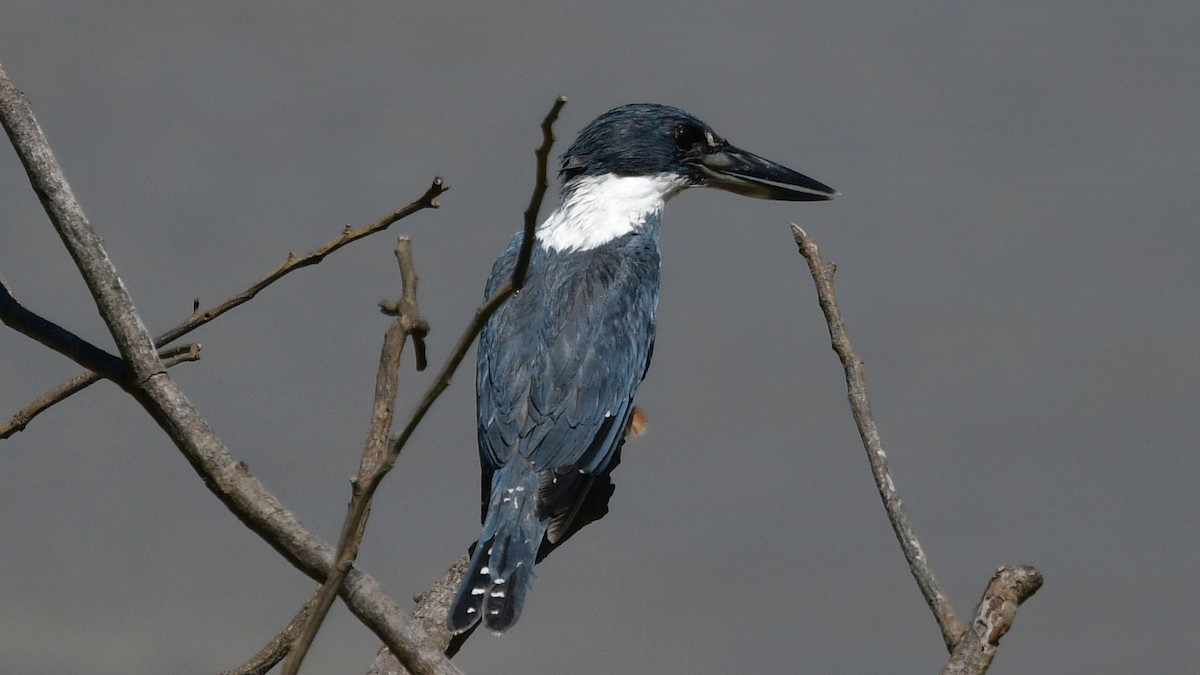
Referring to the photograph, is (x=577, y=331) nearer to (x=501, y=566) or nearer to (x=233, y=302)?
(x=501, y=566)

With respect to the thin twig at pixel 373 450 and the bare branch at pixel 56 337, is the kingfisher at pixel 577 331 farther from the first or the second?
the bare branch at pixel 56 337

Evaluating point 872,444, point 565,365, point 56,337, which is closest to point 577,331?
point 565,365

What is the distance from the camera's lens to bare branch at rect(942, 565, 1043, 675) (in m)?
1.40

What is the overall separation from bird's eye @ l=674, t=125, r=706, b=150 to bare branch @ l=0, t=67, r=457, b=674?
4.90ft

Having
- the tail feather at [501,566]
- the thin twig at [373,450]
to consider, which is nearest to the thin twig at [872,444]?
the tail feather at [501,566]

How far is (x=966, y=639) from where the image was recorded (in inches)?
55.8

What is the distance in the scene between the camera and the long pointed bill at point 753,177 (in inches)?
100

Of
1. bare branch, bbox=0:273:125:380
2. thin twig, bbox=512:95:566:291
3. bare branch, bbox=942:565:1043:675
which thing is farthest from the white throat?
thin twig, bbox=512:95:566:291

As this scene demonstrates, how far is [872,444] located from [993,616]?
0.85 ft

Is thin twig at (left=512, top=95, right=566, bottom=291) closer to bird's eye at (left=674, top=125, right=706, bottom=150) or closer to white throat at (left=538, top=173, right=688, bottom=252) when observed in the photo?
white throat at (left=538, top=173, right=688, bottom=252)

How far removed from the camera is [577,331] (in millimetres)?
2125

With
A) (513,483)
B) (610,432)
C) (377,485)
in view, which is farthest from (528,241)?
(610,432)

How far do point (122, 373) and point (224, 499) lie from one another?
5.9 inches

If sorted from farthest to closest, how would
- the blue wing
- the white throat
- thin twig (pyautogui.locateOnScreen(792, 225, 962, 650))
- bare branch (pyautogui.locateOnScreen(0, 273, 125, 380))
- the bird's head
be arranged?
1. the bird's head
2. the white throat
3. the blue wing
4. thin twig (pyautogui.locateOnScreen(792, 225, 962, 650))
5. bare branch (pyautogui.locateOnScreen(0, 273, 125, 380))
